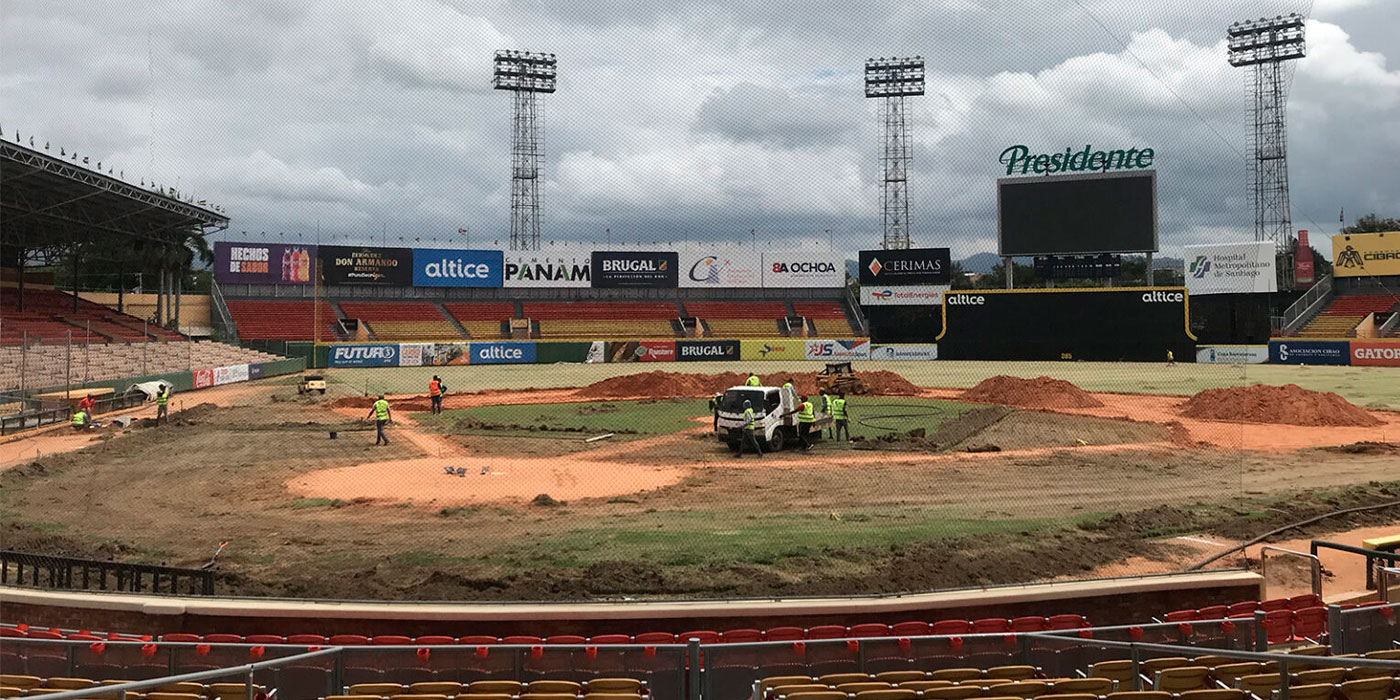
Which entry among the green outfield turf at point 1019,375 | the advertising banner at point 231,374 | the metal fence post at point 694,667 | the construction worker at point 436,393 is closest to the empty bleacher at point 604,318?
the green outfield turf at point 1019,375

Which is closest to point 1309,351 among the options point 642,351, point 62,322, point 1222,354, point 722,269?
point 1222,354

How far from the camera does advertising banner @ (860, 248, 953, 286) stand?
246 ft

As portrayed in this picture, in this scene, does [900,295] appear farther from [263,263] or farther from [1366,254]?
[263,263]

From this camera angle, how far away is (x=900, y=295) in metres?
74.9

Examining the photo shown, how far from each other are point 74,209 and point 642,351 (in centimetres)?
3937

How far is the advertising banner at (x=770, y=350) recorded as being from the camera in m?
73.3

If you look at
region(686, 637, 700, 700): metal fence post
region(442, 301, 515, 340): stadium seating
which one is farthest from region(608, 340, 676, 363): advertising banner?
region(686, 637, 700, 700): metal fence post

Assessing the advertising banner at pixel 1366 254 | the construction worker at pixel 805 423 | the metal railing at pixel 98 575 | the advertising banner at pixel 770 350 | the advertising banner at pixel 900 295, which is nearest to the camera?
the metal railing at pixel 98 575

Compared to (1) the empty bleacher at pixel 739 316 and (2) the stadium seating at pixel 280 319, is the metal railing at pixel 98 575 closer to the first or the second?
(2) the stadium seating at pixel 280 319

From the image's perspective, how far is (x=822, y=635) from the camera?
27.2ft

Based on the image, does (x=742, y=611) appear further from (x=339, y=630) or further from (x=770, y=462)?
(x=770, y=462)

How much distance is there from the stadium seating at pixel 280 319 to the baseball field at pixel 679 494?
33.8 metres

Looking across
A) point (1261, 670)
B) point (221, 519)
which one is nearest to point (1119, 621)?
point (1261, 670)

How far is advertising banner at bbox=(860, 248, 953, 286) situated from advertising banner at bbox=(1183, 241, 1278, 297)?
62.9 feet
